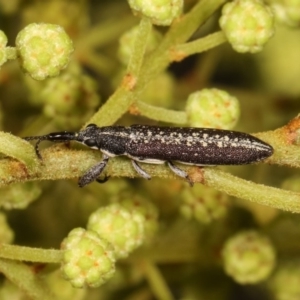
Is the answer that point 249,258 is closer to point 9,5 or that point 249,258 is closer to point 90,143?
point 90,143

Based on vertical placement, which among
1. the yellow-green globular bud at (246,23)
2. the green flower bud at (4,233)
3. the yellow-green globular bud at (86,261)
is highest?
the yellow-green globular bud at (246,23)

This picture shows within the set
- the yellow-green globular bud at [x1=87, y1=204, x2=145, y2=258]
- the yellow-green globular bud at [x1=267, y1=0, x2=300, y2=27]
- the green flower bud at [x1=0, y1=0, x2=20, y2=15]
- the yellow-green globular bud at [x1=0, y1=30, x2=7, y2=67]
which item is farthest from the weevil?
the green flower bud at [x1=0, y1=0, x2=20, y2=15]

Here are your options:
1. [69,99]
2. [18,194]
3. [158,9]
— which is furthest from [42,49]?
[69,99]

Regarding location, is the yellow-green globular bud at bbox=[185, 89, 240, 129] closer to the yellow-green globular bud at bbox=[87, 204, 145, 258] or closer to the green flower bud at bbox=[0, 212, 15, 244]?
the yellow-green globular bud at bbox=[87, 204, 145, 258]

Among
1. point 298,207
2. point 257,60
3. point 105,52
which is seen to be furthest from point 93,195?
point 257,60

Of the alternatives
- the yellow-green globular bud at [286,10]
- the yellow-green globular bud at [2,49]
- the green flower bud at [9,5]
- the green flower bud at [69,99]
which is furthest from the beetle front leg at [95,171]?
the green flower bud at [9,5]

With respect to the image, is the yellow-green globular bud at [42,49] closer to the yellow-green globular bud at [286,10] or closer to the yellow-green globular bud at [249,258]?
the yellow-green globular bud at [286,10]
